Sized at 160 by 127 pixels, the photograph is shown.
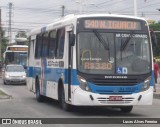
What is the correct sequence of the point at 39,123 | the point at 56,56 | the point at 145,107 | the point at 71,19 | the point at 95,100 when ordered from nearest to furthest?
the point at 39,123, the point at 95,100, the point at 71,19, the point at 56,56, the point at 145,107


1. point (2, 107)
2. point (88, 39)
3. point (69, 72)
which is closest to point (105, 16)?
point (88, 39)

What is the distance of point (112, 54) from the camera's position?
652 inches

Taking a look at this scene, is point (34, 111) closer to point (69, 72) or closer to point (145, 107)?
point (69, 72)

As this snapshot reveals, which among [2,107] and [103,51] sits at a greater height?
[103,51]

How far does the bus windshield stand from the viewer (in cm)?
1644

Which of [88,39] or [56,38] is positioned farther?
[56,38]

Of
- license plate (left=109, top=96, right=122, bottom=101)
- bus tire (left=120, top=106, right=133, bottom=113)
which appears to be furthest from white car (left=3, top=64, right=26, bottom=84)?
license plate (left=109, top=96, right=122, bottom=101)

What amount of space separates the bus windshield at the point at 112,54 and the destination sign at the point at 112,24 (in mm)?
204

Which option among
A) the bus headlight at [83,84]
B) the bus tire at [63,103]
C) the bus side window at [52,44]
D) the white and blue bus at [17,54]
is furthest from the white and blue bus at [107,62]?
the white and blue bus at [17,54]

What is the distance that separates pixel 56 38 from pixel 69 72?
2.45 metres

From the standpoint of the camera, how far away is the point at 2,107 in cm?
→ 1938

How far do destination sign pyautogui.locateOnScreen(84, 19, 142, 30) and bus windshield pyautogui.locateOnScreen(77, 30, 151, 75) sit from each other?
20 centimetres

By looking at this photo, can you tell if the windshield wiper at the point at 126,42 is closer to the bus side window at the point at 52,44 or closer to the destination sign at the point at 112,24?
the destination sign at the point at 112,24

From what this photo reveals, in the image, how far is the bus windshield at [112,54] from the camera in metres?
16.4
